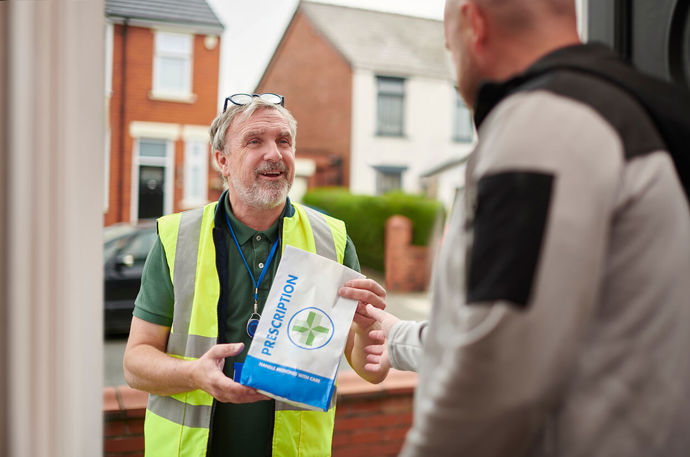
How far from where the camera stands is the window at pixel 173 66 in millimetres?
12031

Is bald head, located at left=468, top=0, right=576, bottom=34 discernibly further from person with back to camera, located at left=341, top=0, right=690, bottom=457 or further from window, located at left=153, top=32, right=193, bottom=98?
window, located at left=153, top=32, right=193, bottom=98

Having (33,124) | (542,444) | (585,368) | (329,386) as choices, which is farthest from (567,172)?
(33,124)

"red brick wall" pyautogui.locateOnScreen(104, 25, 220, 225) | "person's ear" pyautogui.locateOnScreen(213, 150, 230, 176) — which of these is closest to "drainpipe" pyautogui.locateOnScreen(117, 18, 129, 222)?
"red brick wall" pyautogui.locateOnScreen(104, 25, 220, 225)

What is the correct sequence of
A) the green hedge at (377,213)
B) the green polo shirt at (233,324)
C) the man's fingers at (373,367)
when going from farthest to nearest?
the green hedge at (377,213), the green polo shirt at (233,324), the man's fingers at (373,367)

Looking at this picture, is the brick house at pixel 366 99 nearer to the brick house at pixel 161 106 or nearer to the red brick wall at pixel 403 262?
the brick house at pixel 161 106

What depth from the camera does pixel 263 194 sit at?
1561 millimetres

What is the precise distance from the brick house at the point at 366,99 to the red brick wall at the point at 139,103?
4033 mm

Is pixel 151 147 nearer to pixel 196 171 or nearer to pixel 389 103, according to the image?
pixel 196 171

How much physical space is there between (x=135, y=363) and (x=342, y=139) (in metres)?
15.3

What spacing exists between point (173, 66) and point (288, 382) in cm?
1205

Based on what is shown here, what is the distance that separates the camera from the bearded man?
144cm

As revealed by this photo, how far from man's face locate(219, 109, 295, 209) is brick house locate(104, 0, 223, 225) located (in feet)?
33.9

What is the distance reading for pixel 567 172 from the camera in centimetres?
67

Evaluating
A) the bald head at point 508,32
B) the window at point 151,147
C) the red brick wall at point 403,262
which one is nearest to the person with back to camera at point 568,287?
the bald head at point 508,32
